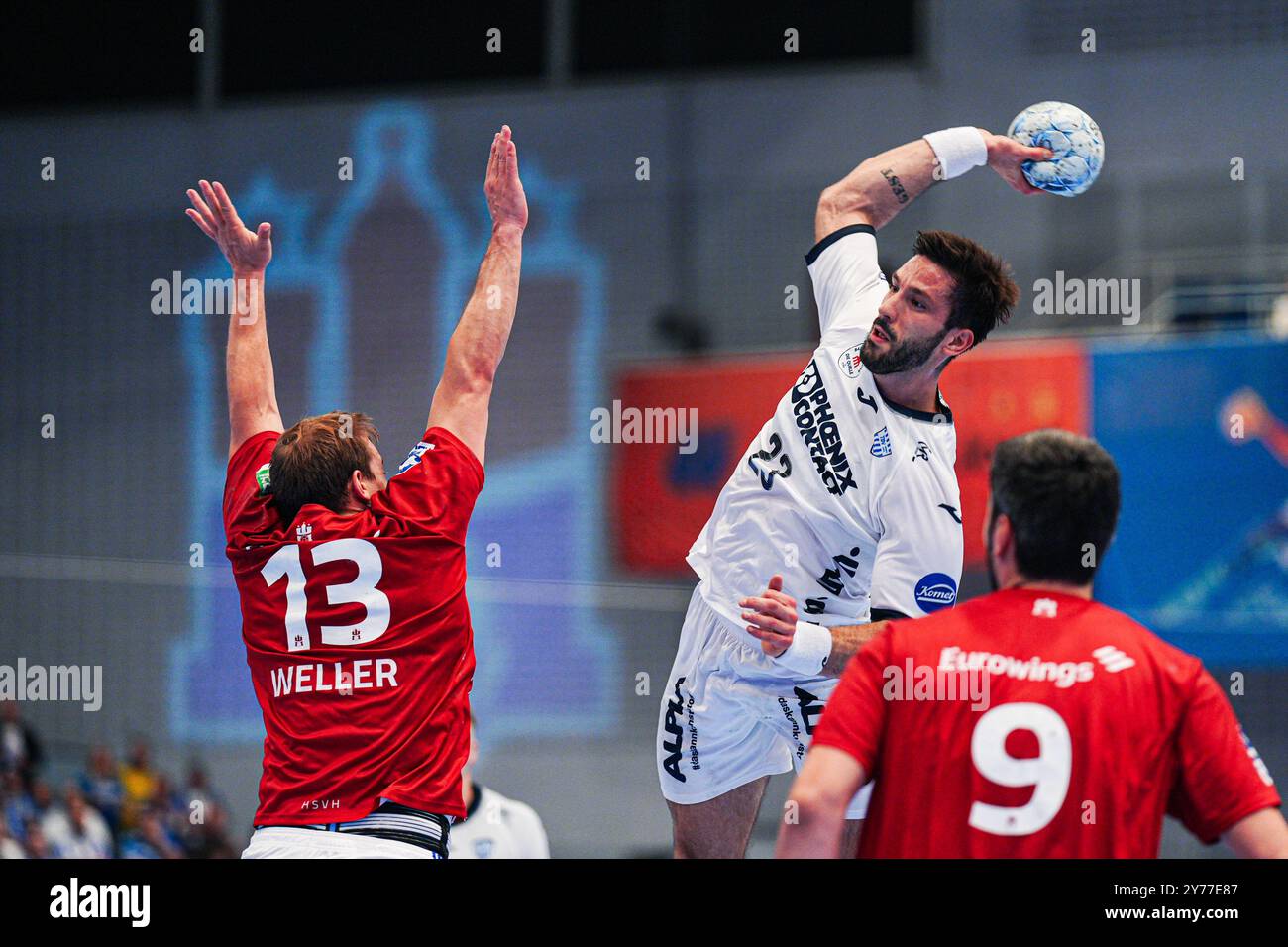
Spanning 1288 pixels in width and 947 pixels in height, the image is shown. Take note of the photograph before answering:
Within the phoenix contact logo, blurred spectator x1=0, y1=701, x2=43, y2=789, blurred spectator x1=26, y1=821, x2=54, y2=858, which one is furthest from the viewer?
blurred spectator x1=0, y1=701, x2=43, y2=789

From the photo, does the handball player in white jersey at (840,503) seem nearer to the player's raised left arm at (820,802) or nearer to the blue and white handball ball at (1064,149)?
the blue and white handball ball at (1064,149)

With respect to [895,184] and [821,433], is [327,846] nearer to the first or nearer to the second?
[821,433]

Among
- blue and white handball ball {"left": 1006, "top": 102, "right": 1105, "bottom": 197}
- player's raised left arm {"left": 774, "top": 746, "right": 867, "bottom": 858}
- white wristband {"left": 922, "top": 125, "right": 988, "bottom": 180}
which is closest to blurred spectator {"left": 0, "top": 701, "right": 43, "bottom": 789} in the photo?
white wristband {"left": 922, "top": 125, "right": 988, "bottom": 180}

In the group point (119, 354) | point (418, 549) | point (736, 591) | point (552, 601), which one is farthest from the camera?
point (119, 354)

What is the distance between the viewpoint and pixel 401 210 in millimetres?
17172

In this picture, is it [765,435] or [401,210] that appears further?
[401,210]

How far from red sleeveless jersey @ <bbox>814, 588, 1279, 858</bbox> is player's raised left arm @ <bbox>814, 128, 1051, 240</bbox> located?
9.09 ft

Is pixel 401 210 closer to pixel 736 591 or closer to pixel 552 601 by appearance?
pixel 552 601

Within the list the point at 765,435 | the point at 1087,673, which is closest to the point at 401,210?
the point at 765,435

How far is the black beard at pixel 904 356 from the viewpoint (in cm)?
539

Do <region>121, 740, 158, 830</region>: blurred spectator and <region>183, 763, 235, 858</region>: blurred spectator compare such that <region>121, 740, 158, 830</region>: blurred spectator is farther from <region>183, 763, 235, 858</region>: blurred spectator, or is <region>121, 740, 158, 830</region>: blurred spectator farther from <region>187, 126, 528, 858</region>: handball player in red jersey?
<region>187, 126, 528, 858</region>: handball player in red jersey

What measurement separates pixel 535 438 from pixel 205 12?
6.29m

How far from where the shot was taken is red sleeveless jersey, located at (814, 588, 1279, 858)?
3365 mm

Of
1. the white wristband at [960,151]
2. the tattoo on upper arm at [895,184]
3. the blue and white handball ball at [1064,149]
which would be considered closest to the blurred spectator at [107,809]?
the tattoo on upper arm at [895,184]
